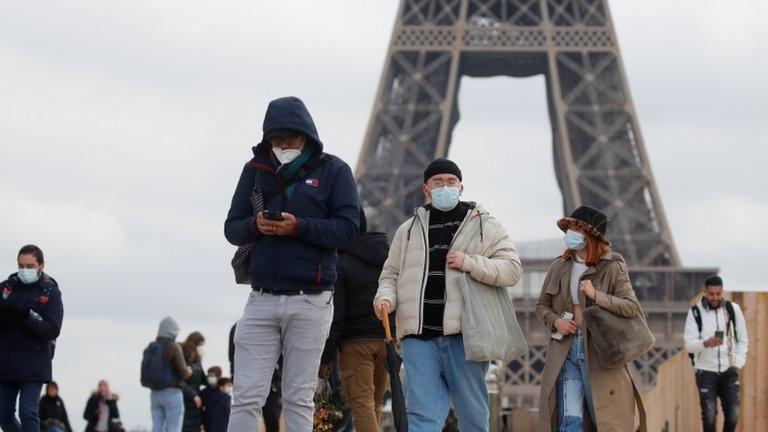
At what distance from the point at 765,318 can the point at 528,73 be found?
38317mm

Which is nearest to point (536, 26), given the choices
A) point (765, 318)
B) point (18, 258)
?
point (765, 318)

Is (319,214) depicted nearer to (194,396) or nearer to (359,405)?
(359,405)

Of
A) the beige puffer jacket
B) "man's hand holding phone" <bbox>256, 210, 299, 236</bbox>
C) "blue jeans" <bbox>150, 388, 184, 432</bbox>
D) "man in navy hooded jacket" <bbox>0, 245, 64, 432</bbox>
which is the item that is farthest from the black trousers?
"man's hand holding phone" <bbox>256, 210, 299, 236</bbox>

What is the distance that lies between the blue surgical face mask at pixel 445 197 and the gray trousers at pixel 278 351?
1153mm

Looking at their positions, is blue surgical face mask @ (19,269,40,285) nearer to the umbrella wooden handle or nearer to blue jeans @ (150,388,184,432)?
the umbrella wooden handle

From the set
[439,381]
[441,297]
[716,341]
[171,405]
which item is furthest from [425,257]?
[171,405]

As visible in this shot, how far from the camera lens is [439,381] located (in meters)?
9.59

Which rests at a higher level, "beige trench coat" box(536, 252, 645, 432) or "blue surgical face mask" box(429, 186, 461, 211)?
"blue surgical face mask" box(429, 186, 461, 211)

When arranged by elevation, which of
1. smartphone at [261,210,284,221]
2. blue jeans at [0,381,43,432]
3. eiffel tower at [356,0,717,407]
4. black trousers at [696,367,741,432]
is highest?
eiffel tower at [356,0,717,407]

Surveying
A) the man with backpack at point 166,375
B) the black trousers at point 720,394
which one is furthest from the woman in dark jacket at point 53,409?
the black trousers at point 720,394

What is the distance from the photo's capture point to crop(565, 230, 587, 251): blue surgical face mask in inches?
406

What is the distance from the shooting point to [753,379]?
15.3 metres

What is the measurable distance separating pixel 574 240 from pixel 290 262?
2.19m

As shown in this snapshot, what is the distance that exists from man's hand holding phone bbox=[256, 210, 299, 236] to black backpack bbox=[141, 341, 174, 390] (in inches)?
250
